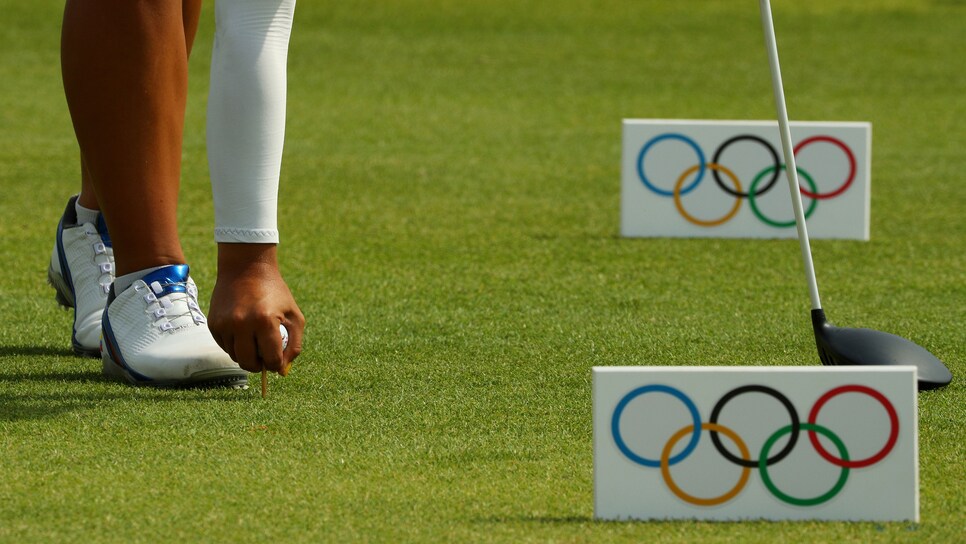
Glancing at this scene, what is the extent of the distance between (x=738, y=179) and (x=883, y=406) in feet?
8.93

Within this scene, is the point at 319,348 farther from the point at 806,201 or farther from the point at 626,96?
the point at 626,96

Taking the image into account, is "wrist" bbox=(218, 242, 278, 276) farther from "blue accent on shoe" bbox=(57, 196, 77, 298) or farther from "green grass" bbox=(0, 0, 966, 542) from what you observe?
"blue accent on shoe" bbox=(57, 196, 77, 298)

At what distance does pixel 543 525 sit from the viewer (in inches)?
63.9

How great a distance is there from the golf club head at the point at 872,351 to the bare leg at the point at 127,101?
105 centimetres

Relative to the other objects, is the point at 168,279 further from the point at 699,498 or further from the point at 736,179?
the point at 736,179

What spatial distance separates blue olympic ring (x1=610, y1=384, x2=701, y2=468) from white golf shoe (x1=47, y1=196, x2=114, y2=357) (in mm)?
1230

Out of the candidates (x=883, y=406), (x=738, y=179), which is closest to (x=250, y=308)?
(x=883, y=406)

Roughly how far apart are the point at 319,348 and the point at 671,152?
190cm

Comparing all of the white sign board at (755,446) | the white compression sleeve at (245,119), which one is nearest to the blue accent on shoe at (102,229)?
the white compression sleeve at (245,119)

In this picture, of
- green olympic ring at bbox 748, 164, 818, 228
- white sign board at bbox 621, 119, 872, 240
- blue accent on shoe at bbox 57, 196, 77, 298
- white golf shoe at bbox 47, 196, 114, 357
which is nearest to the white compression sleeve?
white golf shoe at bbox 47, 196, 114, 357

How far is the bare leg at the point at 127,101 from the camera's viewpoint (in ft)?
7.59

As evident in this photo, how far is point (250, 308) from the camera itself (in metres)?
2.07

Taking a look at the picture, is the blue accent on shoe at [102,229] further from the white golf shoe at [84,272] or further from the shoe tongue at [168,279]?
the shoe tongue at [168,279]

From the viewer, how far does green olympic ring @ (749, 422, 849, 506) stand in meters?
1.61
